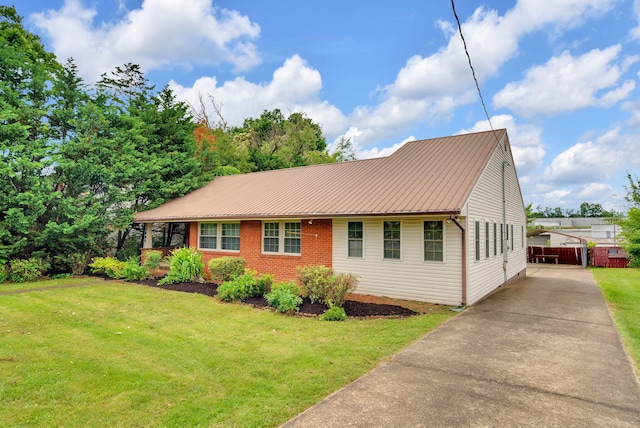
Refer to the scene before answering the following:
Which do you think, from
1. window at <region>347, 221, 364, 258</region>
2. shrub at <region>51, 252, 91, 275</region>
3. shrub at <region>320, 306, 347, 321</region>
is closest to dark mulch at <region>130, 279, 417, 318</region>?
shrub at <region>320, 306, 347, 321</region>

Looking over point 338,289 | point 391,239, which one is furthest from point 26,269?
point 391,239

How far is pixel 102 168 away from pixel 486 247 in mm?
15184

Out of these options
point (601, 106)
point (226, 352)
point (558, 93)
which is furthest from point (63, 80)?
point (601, 106)

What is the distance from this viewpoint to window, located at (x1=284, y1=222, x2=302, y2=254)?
13.1 metres

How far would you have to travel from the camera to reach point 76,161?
15047 mm

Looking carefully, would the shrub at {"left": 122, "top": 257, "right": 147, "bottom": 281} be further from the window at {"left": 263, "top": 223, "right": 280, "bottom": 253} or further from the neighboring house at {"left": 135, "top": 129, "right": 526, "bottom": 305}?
the window at {"left": 263, "top": 223, "right": 280, "bottom": 253}

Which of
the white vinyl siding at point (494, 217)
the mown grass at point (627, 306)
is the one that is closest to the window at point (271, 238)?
the white vinyl siding at point (494, 217)

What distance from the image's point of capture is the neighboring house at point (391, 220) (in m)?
10.2

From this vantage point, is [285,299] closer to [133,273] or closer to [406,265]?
[406,265]

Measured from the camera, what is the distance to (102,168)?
49.6 feet

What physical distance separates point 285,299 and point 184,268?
235 inches

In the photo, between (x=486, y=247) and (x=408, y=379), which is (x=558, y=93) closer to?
(x=486, y=247)

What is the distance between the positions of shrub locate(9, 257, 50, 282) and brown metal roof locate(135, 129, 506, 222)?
402 cm

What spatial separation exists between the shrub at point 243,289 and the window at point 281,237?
222 cm
